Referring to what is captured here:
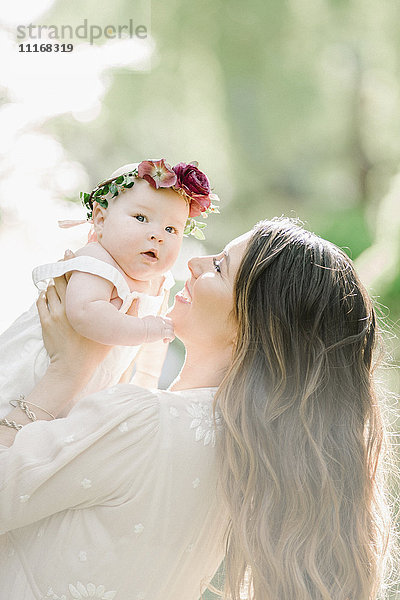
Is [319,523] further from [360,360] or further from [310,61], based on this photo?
[310,61]

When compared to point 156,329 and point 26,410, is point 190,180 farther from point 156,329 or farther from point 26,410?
point 26,410

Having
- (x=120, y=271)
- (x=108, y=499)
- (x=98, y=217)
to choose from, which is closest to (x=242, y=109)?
(x=98, y=217)

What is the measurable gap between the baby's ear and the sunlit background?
3606mm

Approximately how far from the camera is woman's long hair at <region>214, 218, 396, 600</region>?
1425mm

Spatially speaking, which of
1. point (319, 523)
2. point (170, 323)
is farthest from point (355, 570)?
point (170, 323)

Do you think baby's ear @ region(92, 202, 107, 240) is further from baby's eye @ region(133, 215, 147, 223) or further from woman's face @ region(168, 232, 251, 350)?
woman's face @ region(168, 232, 251, 350)

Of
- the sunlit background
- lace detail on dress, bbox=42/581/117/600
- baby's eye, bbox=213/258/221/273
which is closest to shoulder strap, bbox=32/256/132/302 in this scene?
baby's eye, bbox=213/258/221/273

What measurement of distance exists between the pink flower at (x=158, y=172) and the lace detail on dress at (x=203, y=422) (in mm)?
521

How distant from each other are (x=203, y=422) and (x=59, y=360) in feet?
1.18

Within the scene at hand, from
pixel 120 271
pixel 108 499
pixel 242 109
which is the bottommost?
pixel 108 499

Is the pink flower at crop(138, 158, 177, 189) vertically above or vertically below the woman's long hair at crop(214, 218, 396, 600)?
above

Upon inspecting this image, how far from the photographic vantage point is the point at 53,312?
1628 millimetres

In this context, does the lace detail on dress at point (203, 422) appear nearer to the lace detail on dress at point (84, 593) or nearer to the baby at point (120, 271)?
the baby at point (120, 271)

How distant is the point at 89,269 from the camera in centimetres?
161
